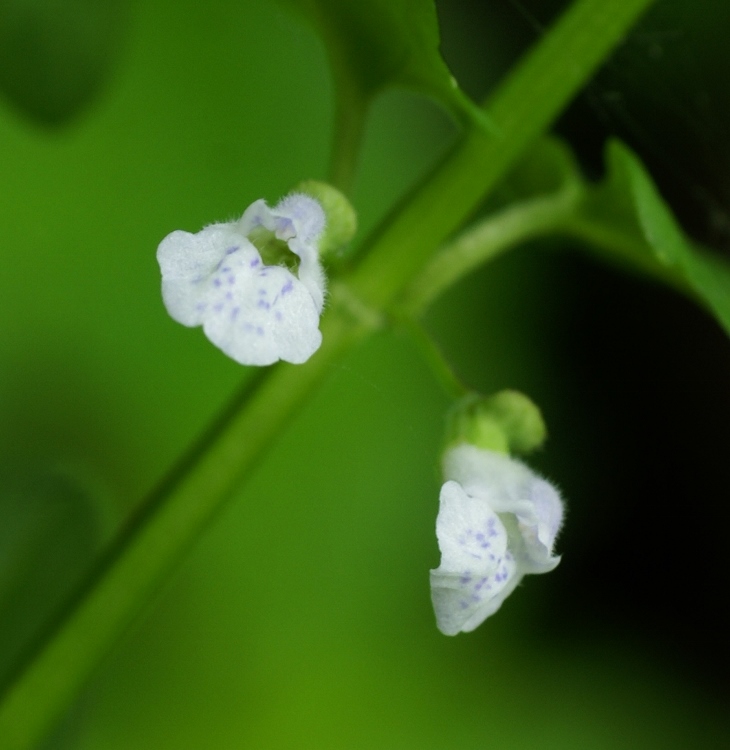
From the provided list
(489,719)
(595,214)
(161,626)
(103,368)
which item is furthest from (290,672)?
(595,214)

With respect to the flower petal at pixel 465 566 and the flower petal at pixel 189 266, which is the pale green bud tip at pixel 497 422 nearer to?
the flower petal at pixel 465 566

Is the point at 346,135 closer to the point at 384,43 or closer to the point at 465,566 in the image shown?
the point at 384,43

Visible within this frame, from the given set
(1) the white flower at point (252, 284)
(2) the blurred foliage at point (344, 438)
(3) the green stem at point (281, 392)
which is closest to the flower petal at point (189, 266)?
(1) the white flower at point (252, 284)

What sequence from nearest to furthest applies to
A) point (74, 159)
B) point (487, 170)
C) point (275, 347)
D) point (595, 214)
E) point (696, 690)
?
point (275, 347), point (487, 170), point (595, 214), point (74, 159), point (696, 690)

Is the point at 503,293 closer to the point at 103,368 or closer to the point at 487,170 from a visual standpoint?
the point at 103,368

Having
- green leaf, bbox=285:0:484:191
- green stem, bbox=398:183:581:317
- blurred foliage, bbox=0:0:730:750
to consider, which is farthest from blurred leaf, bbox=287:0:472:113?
blurred foliage, bbox=0:0:730:750

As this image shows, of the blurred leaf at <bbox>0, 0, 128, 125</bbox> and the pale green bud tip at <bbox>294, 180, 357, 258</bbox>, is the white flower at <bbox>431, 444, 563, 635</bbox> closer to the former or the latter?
the pale green bud tip at <bbox>294, 180, 357, 258</bbox>

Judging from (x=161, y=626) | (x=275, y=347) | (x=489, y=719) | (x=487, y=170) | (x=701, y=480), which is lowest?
(x=161, y=626)
